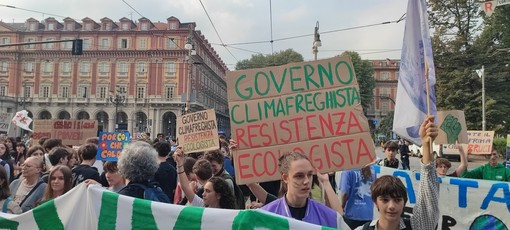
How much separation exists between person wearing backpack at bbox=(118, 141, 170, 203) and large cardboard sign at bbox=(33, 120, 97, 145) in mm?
8113

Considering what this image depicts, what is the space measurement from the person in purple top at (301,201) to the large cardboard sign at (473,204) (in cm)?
203

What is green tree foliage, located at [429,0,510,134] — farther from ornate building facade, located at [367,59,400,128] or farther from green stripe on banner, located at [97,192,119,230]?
ornate building facade, located at [367,59,400,128]

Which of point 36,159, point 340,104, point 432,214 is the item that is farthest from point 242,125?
point 36,159

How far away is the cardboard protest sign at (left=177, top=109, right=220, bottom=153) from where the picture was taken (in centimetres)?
660

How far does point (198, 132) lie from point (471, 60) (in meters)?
34.2

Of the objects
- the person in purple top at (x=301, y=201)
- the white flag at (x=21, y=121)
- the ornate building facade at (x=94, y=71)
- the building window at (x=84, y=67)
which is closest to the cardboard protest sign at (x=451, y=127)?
the person in purple top at (x=301, y=201)

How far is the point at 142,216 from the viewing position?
9.25ft

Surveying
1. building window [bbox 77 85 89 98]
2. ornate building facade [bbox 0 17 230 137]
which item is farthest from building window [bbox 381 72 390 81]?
building window [bbox 77 85 89 98]

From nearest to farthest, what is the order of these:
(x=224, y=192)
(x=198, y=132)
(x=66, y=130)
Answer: (x=224, y=192), (x=198, y=132), (x=66, y=130)

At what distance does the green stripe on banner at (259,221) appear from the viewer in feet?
8.30

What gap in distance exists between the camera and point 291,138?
3.76m

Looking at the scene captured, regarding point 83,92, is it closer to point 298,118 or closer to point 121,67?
point 121,67

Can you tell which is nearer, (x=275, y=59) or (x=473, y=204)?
(x=473, y=204)

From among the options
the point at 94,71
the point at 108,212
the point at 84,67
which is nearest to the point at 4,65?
the point at 84,67
